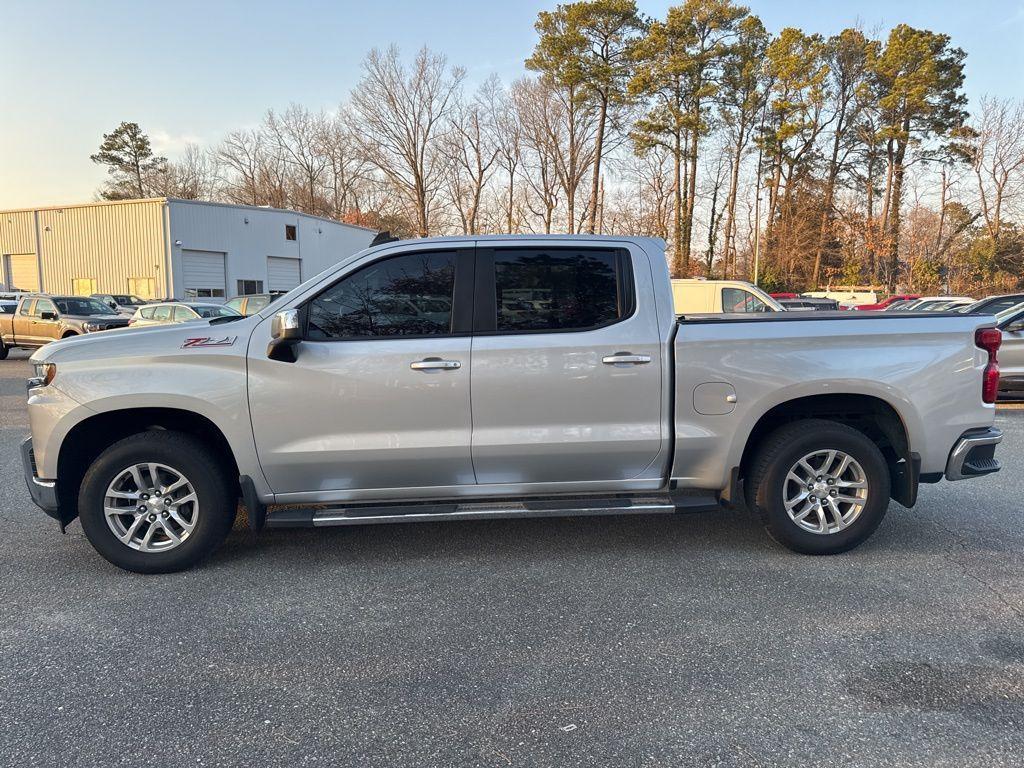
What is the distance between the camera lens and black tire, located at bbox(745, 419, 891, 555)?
165 inches

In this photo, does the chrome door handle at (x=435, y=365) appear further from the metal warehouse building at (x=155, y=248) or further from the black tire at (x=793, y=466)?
the metal warehouse building at (x=155, y=248)

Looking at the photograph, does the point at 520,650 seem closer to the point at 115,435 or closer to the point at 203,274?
the point at 115,435

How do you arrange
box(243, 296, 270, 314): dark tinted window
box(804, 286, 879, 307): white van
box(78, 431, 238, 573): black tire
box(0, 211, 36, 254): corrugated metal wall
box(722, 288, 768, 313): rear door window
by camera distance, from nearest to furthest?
box(78, 431, 238, 573): black tire
box(722, 288, 768, 313): rear door window
box(243, 296, 270, 314): dark tinted window
box(804, 286, 879, 307): white van
box(0, 211, 36, 254): corrugated metal wall

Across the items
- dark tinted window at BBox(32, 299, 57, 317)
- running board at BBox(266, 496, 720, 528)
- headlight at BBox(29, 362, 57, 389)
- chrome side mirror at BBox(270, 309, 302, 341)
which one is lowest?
running board at BBox(266, 496, 720, 528)

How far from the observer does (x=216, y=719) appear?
107 inches

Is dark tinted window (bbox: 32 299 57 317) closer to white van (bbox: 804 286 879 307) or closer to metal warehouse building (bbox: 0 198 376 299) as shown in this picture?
metal warehouse building (bbox: 0 198 376 299)

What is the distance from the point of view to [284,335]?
12.5 feet

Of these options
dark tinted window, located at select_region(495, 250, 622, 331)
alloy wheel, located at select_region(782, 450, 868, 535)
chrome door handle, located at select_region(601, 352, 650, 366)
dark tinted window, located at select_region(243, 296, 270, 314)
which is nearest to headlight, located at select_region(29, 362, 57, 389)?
dark tinted window, located at select_region(495, 250, 622, 331)

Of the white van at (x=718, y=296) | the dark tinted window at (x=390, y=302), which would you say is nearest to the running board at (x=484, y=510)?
the dark tinted window at (x=390, y=302)

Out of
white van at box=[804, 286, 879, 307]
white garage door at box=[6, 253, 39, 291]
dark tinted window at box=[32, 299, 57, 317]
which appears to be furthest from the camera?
white garage door at box=[6, 253, 39, 291]

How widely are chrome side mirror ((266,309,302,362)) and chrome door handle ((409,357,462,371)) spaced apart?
0.69 meters

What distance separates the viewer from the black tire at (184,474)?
398 cm

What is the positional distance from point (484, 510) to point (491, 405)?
631 millimetres

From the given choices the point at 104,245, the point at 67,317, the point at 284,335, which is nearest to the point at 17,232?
the point at 104,245
